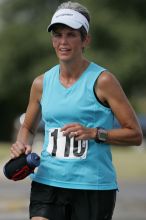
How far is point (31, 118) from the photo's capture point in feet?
17.5

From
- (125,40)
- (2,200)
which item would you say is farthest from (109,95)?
(125,40)

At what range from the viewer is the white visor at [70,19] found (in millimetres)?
4918

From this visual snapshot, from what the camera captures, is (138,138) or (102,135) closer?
(102,135)

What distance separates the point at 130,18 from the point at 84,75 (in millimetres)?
41965

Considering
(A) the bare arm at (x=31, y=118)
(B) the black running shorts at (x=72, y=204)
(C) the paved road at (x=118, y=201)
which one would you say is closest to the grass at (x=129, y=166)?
(C) the paved road at (x=118, y=201)

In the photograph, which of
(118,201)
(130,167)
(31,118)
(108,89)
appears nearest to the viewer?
(108,89)

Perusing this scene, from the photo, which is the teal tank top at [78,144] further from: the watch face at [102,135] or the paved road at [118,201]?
the paved road at [118,201]

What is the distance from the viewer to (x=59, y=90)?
5.00 m

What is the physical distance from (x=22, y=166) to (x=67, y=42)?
0.78 meters

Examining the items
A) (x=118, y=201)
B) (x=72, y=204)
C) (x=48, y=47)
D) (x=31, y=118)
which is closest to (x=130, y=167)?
(x=118, y=201)

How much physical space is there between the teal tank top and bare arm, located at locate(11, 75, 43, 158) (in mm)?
217

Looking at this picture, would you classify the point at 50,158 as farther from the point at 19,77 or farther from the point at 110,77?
the point at 19,77

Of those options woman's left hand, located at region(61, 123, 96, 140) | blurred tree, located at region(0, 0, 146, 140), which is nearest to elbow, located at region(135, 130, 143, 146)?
woman's left hand, located at region(61, 123, 96, 140)

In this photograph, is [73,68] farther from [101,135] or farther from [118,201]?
[118,201]
